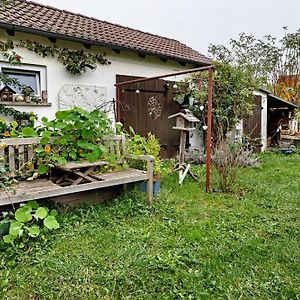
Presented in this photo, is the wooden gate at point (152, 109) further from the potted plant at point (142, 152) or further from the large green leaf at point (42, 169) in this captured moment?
the large green leaf at point (42, 169)

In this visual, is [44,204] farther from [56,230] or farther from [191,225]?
[191,225]

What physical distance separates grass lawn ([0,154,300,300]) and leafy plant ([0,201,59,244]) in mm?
151

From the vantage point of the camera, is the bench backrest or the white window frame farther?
the white window frame

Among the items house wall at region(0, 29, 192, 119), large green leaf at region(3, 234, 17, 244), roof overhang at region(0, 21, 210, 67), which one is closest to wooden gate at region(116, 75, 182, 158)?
house wall at region(0, 29, 192, 119)

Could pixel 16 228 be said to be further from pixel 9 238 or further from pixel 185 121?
pixel 185 121

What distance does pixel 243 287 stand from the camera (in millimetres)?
2158

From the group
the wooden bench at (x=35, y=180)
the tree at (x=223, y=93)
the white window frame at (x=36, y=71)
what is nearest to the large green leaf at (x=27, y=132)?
the wooden bench at (x=35, y=180)

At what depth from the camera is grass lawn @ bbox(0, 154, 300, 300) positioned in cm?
211

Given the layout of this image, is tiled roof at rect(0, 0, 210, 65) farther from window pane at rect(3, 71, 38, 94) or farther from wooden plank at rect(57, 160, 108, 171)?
wooden plank at rect(57, 160, 108, 171)

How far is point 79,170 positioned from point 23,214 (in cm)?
103

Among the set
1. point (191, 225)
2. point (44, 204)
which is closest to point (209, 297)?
point (191, 225)

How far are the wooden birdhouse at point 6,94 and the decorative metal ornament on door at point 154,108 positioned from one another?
3098mm

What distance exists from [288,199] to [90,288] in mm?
3268

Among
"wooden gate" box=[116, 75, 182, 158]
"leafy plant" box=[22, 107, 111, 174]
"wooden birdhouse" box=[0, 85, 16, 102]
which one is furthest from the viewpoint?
"wooden gate" box=[116, 75, 182, 158]
